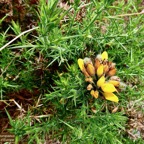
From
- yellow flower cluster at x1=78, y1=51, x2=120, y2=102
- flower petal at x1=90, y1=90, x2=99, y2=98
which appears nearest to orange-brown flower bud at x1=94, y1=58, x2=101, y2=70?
yellow flower cluster at x1=78, y1=51, x2=120, y2=102

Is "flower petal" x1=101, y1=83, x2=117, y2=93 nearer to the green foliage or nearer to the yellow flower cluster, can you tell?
the yellow flower cluster

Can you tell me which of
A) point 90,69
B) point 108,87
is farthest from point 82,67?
point 108,87

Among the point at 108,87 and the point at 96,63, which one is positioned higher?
the point at 96,63

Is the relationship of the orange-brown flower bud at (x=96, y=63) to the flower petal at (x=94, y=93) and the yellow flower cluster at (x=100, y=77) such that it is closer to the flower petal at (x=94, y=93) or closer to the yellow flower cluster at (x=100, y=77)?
the yellow flower cluster at (x=100, y=77)

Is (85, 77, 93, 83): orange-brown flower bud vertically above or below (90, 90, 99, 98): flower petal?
above

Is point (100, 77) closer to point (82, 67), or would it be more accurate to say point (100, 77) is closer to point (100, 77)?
point (100, 77)

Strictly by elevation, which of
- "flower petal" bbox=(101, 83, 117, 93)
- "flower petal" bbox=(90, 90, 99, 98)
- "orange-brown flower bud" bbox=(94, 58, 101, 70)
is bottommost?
"flower petal" bbox=(90, 90, 99, 98)

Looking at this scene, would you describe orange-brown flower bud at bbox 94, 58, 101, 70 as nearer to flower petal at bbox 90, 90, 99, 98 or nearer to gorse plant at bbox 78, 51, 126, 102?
gorse plant at bbox 78, 51, 126, 102

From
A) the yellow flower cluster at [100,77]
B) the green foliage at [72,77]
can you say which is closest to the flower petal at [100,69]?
the yellow flower cluster at [100,77]

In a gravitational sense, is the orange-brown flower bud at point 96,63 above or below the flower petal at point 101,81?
above
